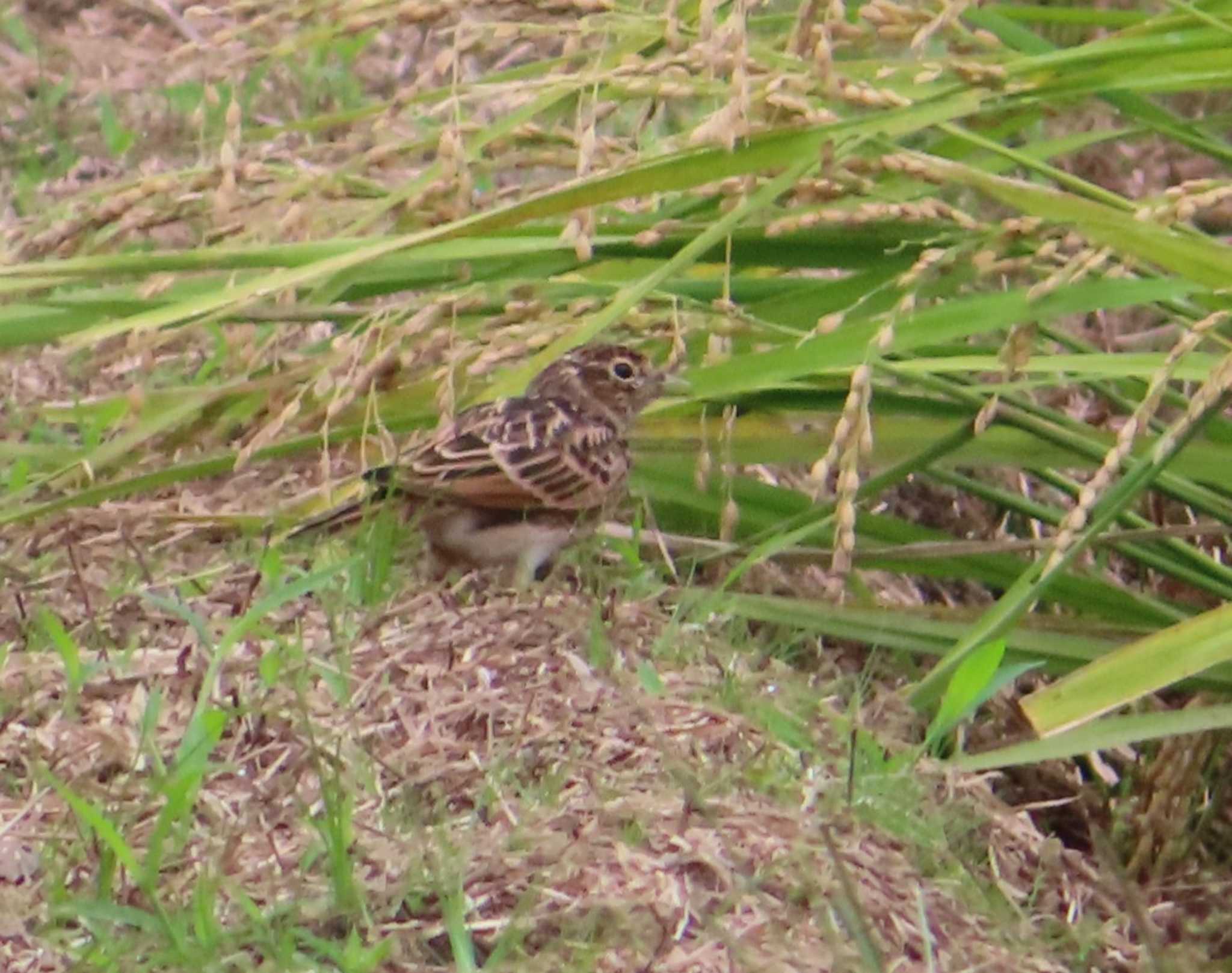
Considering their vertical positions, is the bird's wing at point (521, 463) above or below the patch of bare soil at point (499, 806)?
above

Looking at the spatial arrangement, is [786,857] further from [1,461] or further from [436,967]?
[1,461]

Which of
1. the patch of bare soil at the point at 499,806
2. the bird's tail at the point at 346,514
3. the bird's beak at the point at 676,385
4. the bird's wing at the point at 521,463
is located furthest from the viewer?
the bird's wing at the point at 521,463

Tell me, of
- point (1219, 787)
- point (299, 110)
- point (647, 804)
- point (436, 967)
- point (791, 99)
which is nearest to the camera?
point (436, 967)

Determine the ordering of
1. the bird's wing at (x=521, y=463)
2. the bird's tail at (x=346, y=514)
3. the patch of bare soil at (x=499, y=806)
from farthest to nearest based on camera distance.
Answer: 1. the bird's wing at (x=521, y=463)
2. the bird's tail at (x=346, y=514)
3. the patch of bare soil at (x=499, y=806)

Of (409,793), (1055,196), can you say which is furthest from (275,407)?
(1055,196)

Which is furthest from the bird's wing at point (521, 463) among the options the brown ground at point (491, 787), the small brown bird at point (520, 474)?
the brown ground at point (491, 787)

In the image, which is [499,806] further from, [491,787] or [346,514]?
[346,514]

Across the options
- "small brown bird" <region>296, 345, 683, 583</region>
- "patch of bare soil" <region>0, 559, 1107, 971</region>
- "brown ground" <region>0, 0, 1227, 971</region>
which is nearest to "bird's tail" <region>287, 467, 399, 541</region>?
"small brown bird" <region>296, 345, 683, 583</region>

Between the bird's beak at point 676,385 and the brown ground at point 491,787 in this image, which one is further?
the bird's beak at point 676,385

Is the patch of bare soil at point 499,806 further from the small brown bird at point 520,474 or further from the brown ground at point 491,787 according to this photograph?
the small brown bird at point 520,474
